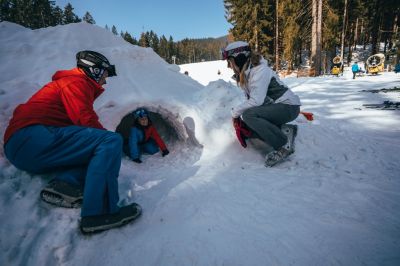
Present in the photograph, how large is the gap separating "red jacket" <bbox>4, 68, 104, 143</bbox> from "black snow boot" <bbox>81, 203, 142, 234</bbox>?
0.78 meters

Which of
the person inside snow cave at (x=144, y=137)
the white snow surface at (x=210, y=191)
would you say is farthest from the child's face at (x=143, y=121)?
the white snow surface at (x=210, y=191)

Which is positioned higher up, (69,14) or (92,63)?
(69,14)

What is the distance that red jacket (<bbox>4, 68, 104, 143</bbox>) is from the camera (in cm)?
199

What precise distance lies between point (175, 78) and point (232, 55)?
7.27 feet

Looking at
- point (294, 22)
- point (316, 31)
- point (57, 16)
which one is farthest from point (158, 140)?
point (57, 16)

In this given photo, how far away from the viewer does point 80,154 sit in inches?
77.7

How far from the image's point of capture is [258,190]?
2.52 m

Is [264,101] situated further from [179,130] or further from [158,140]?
[158,140]

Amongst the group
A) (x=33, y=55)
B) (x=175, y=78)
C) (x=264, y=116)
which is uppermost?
(x=33, y=55)

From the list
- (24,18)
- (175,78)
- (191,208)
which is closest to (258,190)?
(191,208)

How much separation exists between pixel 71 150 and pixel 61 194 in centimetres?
38

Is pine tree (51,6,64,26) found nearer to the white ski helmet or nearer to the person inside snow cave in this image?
the person inside snow cave

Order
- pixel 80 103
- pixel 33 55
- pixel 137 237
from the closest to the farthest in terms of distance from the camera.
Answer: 1. pixel 137 237
2. pixel 80 103
3. pixel 33 55

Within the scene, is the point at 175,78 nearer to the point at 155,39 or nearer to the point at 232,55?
the point at 232,55
